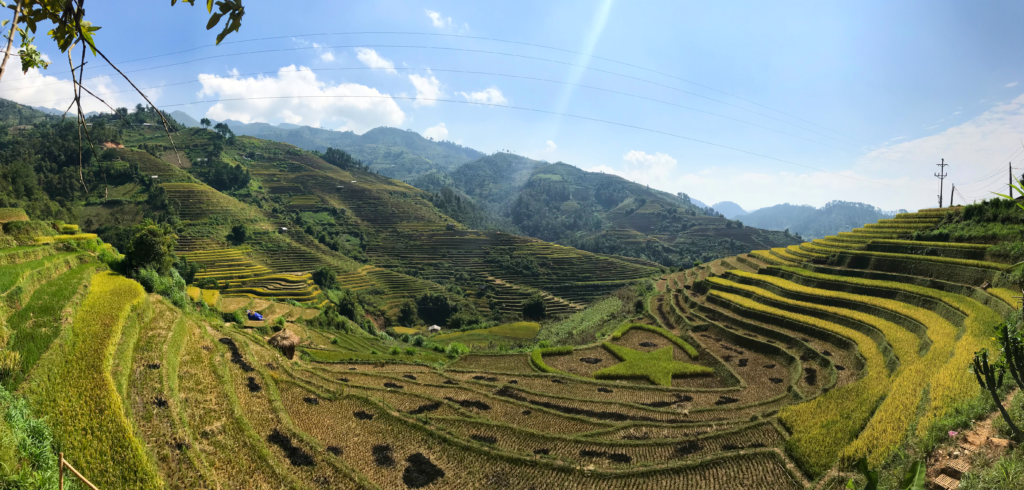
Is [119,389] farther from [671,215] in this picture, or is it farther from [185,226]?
[671,215]

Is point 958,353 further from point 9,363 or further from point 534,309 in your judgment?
point 534,309

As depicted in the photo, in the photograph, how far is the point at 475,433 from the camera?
13.1 metres

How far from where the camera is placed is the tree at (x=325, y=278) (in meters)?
59.0

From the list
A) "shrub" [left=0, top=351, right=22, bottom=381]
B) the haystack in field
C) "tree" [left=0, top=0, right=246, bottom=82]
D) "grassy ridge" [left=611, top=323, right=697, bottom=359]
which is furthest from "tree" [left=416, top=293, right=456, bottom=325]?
"tree" [left=0, top=0, right=246, bottom=82]

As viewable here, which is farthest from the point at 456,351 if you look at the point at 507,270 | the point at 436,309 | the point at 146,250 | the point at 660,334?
the point at 507,270

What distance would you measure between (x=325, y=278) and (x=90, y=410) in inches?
2172

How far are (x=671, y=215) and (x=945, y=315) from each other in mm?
168431

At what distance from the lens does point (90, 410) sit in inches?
297

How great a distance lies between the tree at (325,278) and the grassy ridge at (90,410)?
5127 centimetres

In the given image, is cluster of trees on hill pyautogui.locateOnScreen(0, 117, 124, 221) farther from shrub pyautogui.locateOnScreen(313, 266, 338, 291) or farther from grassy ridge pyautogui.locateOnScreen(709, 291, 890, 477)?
grassy ridge pyautogui.locateOnScreen(709, 291, 890, 477)

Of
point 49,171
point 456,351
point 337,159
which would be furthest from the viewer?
point 337,159

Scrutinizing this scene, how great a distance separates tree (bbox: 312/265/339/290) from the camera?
194ft

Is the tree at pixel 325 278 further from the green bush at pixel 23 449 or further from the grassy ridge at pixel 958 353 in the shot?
the grassy ridge at pixel 958 353

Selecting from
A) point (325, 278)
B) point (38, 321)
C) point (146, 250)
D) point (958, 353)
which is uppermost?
point (146, 250)
